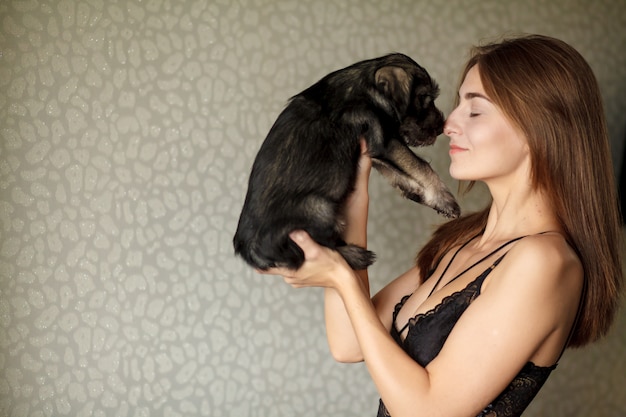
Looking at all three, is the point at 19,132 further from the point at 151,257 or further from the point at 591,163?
the point at 591,163

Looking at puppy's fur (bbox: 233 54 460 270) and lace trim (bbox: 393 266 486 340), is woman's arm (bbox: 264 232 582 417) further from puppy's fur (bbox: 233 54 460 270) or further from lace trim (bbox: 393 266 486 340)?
puppy's fur (bbox: 233 54 460 270)

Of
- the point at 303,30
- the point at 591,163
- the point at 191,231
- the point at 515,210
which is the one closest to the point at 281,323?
the point at 191,231

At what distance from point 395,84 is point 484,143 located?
0.81ft

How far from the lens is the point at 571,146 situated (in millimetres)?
1354

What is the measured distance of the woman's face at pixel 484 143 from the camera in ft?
4.58

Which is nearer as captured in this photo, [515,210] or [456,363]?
[456,363]

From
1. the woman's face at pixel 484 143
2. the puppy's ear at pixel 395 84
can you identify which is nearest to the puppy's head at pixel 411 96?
the puppy's ear at pixel 395 84

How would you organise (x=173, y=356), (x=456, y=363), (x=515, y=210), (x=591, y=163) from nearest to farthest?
(x=456, y=363)
(x=591, y=163)
(x=515, y=210)
(x=173, y=356)

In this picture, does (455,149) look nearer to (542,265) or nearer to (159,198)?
(542,265)

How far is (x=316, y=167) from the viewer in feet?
4.69

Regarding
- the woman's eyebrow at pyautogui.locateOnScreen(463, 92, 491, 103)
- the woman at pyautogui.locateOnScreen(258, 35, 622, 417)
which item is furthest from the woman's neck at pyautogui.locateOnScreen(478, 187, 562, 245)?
the woman's eyebrow at pyautogui.locateOnScreen(463, 92, 491, 103)

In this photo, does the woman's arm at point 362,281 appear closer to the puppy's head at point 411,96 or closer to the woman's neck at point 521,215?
the puppy's head at point 411,96

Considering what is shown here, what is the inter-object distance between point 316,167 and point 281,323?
1.24 metres

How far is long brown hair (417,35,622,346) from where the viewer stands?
4.43 ft
